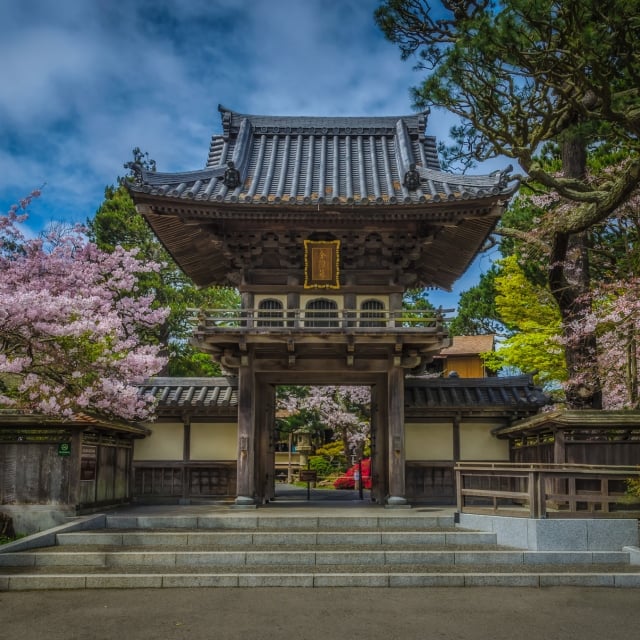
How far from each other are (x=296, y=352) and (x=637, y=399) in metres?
8.60

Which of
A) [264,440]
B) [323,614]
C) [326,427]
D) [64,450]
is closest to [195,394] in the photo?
[264,440]

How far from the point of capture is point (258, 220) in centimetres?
1557

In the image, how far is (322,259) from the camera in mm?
16062

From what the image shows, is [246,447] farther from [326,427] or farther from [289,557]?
[326,427]

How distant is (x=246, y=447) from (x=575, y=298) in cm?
903

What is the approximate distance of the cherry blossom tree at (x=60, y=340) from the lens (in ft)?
40.7

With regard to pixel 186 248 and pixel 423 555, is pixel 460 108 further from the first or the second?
pixel 423 555

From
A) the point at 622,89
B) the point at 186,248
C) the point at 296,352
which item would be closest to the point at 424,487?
the point at 296,352

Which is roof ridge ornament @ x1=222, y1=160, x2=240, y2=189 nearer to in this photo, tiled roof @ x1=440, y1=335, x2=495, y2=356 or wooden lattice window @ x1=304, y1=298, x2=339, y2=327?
wooden lattice window @ x1=304, y1=298, x2=339, y2=327

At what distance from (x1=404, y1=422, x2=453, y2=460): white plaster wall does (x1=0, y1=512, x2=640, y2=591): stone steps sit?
4.79 m

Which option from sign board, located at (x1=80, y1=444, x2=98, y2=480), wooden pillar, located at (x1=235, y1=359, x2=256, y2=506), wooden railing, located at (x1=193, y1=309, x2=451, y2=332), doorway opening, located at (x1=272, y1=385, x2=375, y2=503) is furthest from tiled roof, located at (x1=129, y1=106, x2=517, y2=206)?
doorway opening, located at (x1=272, y1=385, x2=375, y2=503)

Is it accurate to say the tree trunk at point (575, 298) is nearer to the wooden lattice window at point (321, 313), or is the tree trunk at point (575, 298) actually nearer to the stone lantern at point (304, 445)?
the wooden lattice window at point (321, 313)

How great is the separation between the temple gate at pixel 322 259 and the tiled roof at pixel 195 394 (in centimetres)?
106

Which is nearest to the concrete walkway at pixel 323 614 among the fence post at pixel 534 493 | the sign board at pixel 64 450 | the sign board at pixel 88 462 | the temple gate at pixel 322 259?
the fence post at pixel 534 493
